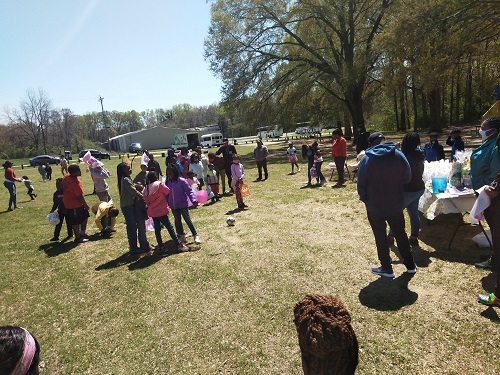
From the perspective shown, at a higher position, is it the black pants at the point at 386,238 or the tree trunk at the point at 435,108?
the tree trunk at the point at 435,108

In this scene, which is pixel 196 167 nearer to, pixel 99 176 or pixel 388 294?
pixel 99 176

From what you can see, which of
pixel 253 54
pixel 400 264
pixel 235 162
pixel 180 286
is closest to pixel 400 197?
pixel 400 264

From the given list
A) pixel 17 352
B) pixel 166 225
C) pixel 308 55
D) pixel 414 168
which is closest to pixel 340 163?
pixel 414 168

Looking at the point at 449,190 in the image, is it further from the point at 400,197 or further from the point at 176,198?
the point at 176,198

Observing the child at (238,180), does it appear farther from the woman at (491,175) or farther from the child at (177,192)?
the woman at (491,175)

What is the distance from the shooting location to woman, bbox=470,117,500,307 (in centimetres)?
370

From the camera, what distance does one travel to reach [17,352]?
5.04 ft

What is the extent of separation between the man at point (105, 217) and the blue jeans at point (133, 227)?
204 centimetres

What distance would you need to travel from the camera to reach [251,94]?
27016mm

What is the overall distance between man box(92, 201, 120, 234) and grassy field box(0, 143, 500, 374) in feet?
1.95

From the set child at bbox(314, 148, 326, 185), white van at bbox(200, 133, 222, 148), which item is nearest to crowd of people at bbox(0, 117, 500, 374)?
child at bbox(314, 148, 326, 185)

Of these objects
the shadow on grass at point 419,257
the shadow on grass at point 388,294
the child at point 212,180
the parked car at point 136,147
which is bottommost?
the shadow on grass at point 388,294

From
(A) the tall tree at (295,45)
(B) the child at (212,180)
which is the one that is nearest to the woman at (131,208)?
(B) the child at (212,180)

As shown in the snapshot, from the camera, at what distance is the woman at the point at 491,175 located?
3.70 m
